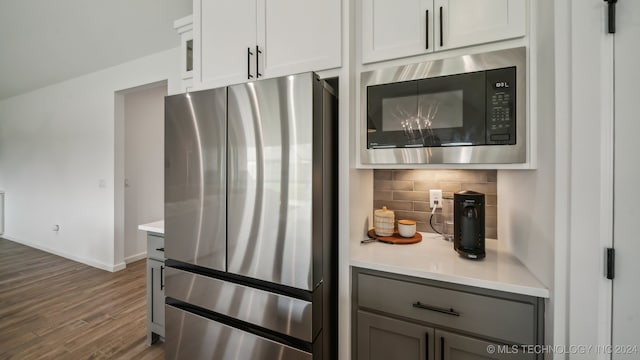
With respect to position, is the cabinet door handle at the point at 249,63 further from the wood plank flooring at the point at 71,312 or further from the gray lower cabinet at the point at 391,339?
the wood plank flooring at the point at 71,312

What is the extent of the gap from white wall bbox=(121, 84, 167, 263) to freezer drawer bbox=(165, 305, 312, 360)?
9.37 feet

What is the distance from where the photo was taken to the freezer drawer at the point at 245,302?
3.31 feet

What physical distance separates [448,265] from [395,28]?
1153 mm

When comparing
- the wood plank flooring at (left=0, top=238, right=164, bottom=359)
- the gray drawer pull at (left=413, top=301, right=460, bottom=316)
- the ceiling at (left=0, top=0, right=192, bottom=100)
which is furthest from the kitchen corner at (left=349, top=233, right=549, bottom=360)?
the ceiling at (left=0, top=0, right=192, bottom=100)

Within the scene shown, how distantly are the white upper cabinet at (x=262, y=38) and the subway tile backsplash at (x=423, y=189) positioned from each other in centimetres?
88

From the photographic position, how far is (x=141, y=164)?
3.59 meters

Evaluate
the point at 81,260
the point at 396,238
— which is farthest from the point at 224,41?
the point at 81,260

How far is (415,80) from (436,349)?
3.94ft

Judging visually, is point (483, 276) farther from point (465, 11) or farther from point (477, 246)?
point (465, 11)

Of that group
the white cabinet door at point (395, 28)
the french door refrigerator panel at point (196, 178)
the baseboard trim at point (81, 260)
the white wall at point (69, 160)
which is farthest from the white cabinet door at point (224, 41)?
the baseboard trim at point (81, 260)

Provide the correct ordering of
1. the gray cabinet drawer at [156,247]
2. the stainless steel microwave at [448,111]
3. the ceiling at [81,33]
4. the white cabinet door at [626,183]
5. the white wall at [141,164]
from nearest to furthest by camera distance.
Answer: the white cabinet door at [626,183], the stainless steel microwave at [448,111], the gray cabinet drawer at [156,247], the ceiling at [81,33], the white wall at [141,164]

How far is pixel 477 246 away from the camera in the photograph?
1.13 meters

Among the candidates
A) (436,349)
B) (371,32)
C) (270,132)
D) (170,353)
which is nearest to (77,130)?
(170,353)

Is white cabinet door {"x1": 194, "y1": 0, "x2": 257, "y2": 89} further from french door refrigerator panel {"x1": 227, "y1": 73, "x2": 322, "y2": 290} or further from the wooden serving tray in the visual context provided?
the wooden serving tray
